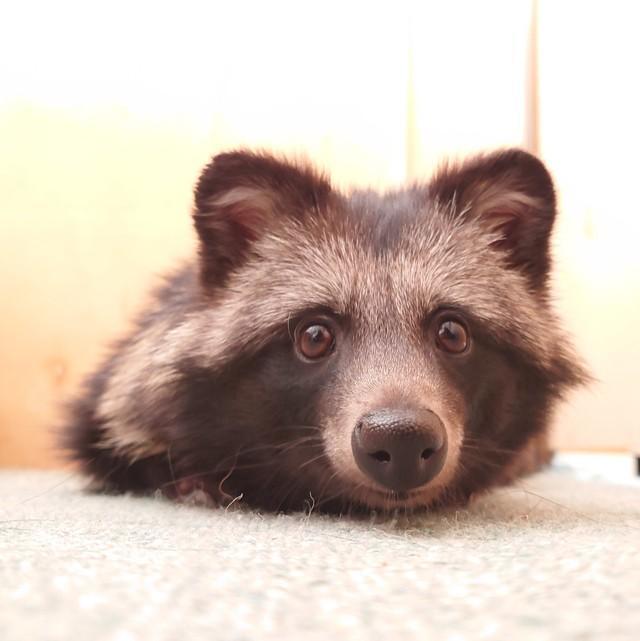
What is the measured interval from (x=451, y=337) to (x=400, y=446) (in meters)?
0.46

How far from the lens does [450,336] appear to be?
1974 mm

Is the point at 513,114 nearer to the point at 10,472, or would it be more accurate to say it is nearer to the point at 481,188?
the point at 481,188

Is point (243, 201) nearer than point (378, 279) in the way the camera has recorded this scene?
No

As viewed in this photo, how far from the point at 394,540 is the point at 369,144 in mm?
2994

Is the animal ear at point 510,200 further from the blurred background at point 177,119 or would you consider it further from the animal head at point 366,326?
the blurred background at point 177,119

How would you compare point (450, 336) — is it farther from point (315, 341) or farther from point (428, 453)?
point (428, 453)

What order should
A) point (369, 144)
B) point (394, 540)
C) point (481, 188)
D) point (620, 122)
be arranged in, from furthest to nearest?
point (369, 144)
point (620, 122)
point (481, 188)
point (394, 540)

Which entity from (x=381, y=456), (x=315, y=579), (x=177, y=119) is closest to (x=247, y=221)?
(x=381, y=456)

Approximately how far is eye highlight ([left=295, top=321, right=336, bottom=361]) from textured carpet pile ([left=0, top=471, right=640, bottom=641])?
39cm

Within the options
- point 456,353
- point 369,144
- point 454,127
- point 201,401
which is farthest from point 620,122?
point 201,401

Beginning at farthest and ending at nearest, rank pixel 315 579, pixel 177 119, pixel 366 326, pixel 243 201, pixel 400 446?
pixel 177 119, pixel 243 201, pixel 366 326, pixel 400 446, pixel 315 579

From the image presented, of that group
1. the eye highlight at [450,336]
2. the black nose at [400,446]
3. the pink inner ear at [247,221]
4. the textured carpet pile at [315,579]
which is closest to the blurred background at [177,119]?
the pink inner ear at [247,221]

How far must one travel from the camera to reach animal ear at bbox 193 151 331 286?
2164mm

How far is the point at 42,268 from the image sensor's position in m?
4.12
